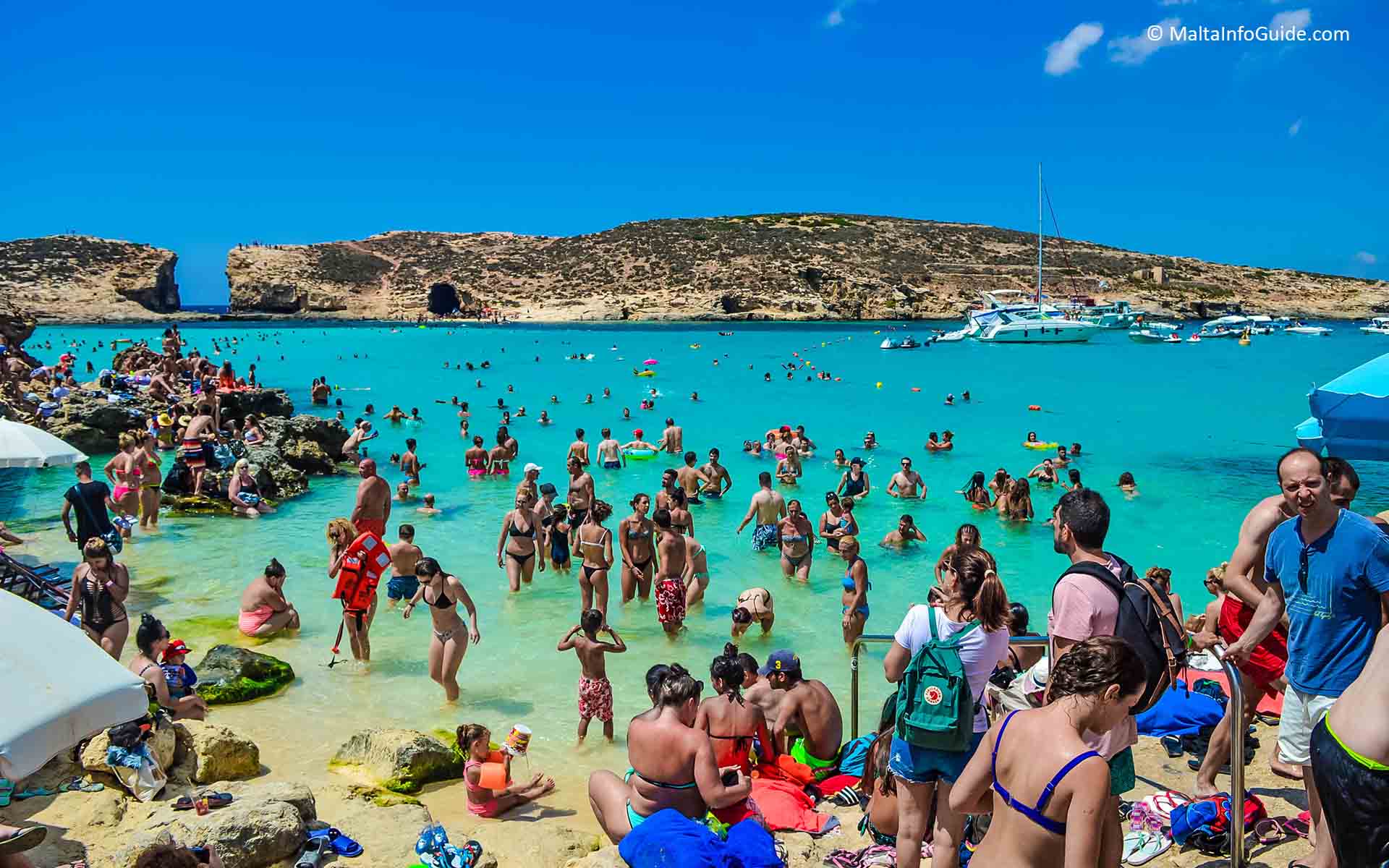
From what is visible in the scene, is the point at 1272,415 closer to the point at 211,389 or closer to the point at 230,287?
the point at 211,389

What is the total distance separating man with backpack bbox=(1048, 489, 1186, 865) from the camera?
302 cm

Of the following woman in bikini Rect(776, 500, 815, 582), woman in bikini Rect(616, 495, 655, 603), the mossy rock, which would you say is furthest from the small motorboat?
the mossy rock

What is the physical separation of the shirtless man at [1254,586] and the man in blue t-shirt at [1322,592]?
0.39 m

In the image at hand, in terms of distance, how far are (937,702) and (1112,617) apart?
70 centimetres

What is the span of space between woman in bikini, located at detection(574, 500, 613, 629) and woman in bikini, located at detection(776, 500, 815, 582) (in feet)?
8.30

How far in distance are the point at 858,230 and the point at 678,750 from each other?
90.8 m

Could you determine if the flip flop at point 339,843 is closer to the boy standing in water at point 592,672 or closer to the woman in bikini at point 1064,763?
the boy standing in water at point 592,672

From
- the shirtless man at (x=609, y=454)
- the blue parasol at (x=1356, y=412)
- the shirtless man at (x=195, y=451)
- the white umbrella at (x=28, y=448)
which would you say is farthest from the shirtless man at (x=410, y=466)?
the blue parasol at (x=1356, y=412)

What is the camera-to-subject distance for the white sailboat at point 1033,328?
184ft

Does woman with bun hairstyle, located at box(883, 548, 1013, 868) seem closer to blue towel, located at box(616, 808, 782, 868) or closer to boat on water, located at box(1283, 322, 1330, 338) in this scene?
blue towel, located at box(616, 808, 782, 868)

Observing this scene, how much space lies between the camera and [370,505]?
30.5ft

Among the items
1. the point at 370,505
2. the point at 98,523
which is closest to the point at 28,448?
the point at 98,523

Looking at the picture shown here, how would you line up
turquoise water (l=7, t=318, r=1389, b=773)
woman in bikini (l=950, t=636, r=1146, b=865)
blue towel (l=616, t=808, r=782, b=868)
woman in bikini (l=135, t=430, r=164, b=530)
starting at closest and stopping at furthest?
woman in bikini (l=950, t=636, r=1146, b=865) → blue towel (l=616, t=808, r=782, b=868) → turquoise water (l=7, t=318, r=1389, b=773) → woman in bikini (l=135, t=430, r=164, b=530)

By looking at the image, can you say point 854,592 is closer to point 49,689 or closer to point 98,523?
point 49,689
